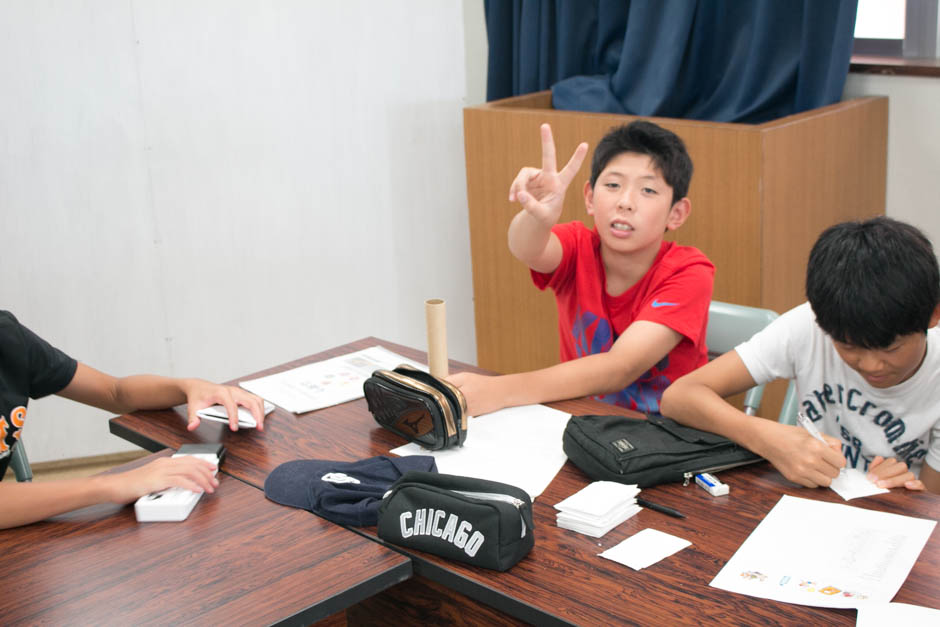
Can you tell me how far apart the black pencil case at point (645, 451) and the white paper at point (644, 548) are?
0.46 ft

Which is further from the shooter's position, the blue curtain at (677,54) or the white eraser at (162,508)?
the blue curtain at (677,54)

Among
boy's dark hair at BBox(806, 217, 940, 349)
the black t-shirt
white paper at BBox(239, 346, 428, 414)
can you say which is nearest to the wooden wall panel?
boy's dark hair at BBox(806, 217, 940, 349)

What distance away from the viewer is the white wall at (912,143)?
268 centimetres

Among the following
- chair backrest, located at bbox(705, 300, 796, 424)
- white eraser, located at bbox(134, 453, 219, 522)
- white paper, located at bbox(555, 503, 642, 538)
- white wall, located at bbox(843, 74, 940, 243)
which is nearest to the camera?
white paper, located at bbox(555, 503, 642, 538)

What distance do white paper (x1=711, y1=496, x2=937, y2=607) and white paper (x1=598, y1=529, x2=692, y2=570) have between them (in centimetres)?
8

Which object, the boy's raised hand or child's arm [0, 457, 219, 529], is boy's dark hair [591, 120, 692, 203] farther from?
child's arm [0, 457, 219, 529]

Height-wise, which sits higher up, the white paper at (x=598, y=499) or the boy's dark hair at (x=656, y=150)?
the boy's dark hair at (x=656, y=150)

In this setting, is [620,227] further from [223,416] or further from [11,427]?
[11,427]

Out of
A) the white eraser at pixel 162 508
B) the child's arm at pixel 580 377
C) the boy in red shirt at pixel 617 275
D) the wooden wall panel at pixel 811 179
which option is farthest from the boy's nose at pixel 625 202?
the white eraser at pixel 162 508

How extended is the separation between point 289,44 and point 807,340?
226 cm

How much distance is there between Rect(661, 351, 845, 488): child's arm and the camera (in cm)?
144

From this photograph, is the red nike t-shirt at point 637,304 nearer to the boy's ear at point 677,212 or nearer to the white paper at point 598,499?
the boy's ear at point 677,212

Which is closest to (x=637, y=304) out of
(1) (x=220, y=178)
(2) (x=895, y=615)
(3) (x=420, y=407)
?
(3) (x=420, y=407)

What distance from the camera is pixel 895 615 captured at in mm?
1105
